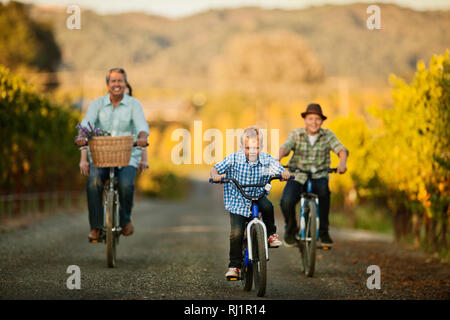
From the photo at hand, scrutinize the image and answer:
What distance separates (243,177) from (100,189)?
245cm

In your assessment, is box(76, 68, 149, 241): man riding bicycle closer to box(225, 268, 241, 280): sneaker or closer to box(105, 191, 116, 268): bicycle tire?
box(105, 191, 116, 268): bicycle tire

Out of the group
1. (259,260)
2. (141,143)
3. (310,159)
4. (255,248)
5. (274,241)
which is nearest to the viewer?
(259,260)

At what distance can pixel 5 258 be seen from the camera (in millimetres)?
9062

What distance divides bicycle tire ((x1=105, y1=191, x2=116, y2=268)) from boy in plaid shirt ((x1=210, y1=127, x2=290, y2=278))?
6.21 feet

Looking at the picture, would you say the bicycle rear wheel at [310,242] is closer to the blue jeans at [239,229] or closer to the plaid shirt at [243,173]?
the blue jeans at [239,229]

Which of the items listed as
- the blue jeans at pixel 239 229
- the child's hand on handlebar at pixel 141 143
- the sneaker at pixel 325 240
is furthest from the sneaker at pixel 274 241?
the child's hand on handlebar at pixel 141 143

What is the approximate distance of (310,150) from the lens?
934 cm

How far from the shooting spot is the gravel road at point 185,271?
22.4ft

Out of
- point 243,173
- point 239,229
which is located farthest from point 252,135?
point 239,229

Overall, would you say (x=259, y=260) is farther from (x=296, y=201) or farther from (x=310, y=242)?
(x=296, y=201)

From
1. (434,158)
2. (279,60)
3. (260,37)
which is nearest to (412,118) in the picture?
(434,158)

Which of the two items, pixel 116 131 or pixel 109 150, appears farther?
pixel 116 131
